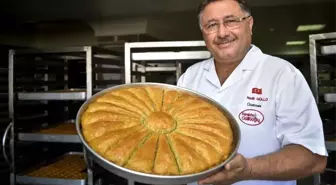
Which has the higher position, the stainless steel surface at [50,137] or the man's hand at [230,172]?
the man's hand at [230,172]

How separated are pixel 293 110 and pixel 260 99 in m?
0.14

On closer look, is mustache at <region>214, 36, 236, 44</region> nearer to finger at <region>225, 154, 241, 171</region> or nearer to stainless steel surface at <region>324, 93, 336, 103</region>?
finger at <region>225, 154, 241, 171</region>

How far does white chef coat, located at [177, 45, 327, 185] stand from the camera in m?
1.17

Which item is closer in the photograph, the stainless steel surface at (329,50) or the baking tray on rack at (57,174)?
the stainless steel surface at (329,50)

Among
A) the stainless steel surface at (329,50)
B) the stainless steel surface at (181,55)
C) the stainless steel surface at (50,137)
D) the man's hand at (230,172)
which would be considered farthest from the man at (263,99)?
the stainless steel surface at (50,137)

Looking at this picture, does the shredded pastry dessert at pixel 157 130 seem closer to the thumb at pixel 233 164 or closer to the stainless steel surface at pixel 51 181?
the thumb at pixel 233 164

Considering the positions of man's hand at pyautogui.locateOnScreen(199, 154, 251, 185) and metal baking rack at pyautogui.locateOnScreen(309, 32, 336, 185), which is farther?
metal baking rack at pyautogui.locateOnScreen(309, 32, 336, 185)

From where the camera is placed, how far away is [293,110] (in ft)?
3.83

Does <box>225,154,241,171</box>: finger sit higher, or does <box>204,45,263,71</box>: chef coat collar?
<box>204,45,263,71</box>: chef coat collar

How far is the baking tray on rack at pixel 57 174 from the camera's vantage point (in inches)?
87.0

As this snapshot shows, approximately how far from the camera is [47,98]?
85.0 inches

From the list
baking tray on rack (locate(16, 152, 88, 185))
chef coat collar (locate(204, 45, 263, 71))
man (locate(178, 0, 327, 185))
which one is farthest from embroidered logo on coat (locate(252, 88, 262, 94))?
baking tray on rack (locate(16, 152, 88, 185))

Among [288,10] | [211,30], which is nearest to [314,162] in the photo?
[211,30]

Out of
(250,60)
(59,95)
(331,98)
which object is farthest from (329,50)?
(59,95)
